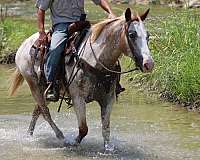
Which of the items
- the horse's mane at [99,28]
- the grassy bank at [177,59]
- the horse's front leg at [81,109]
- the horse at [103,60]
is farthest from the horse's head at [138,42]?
the grassy bank at [177,59]

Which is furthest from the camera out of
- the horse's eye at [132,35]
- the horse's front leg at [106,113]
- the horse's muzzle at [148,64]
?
the horse's front leg at [106,113]

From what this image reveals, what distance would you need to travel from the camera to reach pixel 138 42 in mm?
6945

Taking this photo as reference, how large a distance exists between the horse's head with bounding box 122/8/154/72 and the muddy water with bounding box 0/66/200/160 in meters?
1.39

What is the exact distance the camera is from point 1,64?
16.3 m

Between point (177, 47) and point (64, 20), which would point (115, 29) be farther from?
point (177, 47)

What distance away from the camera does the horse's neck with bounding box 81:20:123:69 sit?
291 inches

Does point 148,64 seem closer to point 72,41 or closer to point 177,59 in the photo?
point 72,41

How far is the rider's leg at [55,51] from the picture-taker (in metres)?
7.82

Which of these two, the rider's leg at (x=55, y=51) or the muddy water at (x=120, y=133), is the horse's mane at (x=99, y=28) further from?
the muddy water at (x=120, y=133)

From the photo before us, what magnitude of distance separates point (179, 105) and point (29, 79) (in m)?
3.15

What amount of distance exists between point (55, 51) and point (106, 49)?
28.7 inches

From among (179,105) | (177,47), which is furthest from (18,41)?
(179,105)

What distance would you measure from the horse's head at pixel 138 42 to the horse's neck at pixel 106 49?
273mm

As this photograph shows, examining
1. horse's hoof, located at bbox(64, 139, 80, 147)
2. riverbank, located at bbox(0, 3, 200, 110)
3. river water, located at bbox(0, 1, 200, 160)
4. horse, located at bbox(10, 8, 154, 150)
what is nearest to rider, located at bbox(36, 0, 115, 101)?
horse, located at bbox(10, 8, 154, 150)
